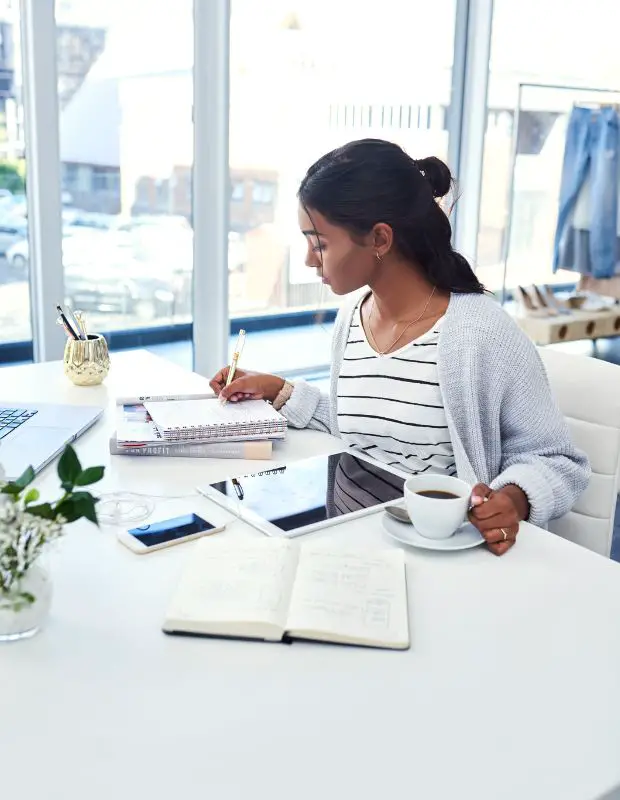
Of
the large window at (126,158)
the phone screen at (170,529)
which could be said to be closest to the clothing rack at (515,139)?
the large window at (126,158)

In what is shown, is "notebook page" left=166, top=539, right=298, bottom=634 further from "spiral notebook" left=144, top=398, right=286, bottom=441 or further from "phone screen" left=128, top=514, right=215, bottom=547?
"spiral notebook" left=144, top=398, right=286, bottom=441

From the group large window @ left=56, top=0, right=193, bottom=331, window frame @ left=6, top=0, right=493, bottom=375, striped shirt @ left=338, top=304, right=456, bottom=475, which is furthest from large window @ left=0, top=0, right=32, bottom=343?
striped shirt @ left=338, top=304, right=456, bottom=475

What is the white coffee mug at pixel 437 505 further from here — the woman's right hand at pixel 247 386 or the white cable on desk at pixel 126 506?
the woman's right hand at pixel 247 386

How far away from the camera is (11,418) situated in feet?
5.14

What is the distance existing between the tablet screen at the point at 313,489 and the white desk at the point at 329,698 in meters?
0.16

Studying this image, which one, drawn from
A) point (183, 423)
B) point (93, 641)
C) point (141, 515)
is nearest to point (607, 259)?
point (183, 423)

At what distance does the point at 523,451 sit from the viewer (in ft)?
4.73

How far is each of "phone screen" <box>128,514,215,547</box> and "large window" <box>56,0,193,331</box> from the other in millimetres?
2266

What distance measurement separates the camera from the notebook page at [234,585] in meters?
0.92

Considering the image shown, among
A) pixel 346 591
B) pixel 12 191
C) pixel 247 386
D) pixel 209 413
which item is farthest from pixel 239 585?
pixel 12 191

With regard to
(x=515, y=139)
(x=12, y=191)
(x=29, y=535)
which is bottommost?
(x=29, y=535)

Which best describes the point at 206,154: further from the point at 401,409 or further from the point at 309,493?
the point at 309,493

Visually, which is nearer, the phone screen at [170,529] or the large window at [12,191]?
the phone screen at [170,529]

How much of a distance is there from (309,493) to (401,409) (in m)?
0.35
